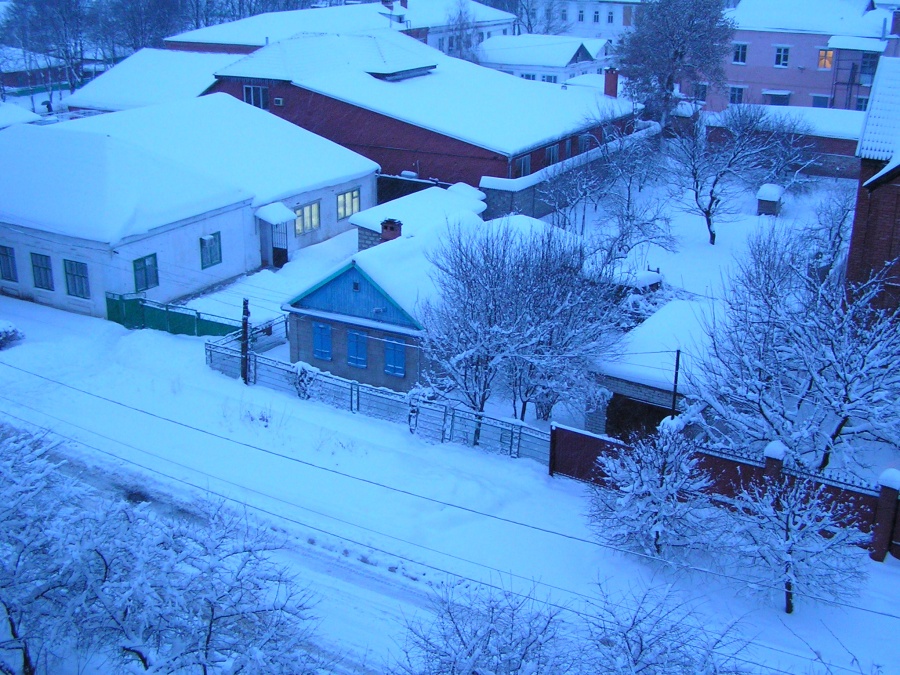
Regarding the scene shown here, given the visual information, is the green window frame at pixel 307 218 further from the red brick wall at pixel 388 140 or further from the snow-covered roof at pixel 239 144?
the red brick wall at pixel 388 140

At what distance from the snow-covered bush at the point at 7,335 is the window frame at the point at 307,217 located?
1099 centimetres

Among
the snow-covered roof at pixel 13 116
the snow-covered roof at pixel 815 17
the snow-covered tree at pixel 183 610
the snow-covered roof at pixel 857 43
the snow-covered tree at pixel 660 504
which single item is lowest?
the snow-covered tree at pixel 660 504

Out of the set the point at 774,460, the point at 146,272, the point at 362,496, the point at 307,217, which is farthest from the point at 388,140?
the point at 774,460

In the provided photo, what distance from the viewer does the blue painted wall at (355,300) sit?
22.5 m

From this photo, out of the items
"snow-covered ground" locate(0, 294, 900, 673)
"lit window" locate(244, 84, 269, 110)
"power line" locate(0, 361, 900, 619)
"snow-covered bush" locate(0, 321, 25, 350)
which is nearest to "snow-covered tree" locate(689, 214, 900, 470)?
"snow-covered ground" locate(0, 294, 900, 673)

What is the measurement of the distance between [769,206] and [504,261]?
21.3 metres

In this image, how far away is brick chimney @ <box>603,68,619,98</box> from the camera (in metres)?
47.4

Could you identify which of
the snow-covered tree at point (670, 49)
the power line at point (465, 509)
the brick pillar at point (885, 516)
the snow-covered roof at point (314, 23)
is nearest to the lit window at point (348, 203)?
the power line at point (465, 509)

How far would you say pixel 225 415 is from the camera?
19.8 meters

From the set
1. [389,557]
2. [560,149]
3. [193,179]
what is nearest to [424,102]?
[560,149]

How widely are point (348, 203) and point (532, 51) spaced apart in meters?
37.8

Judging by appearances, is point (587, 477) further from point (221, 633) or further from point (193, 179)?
point (193, 179)

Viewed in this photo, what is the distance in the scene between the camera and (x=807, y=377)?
644 inches

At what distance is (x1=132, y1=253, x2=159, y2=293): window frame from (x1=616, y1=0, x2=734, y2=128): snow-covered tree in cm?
3001
